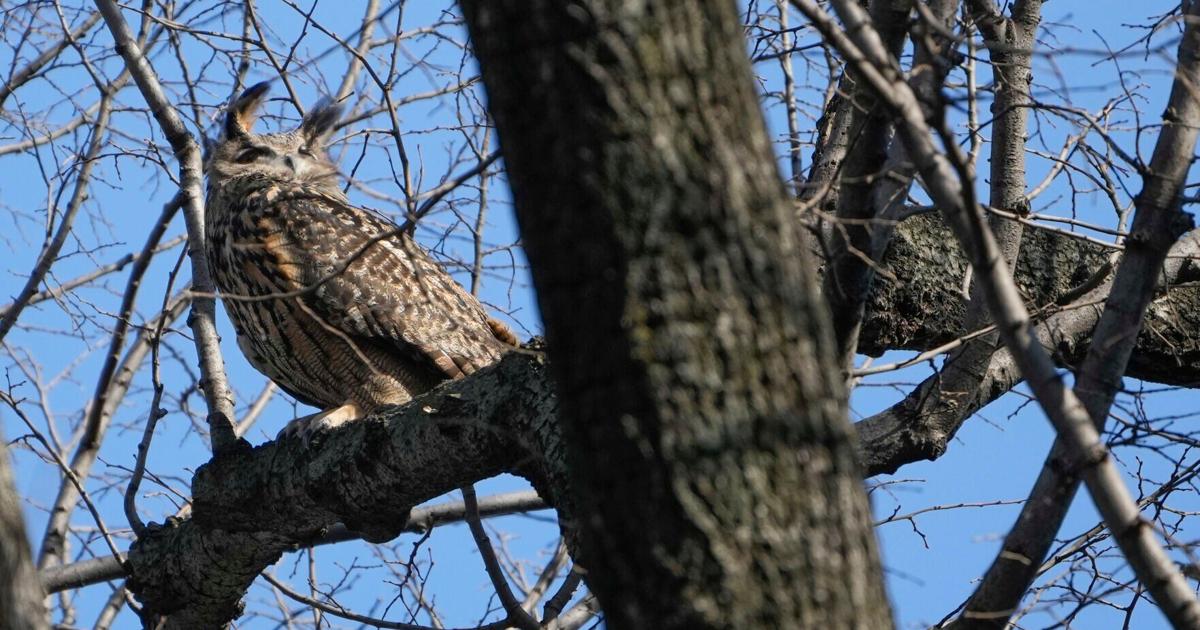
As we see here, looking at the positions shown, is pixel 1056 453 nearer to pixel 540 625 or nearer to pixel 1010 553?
pixel 1010 553

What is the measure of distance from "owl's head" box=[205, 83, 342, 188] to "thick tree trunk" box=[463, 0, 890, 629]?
13.1 feet

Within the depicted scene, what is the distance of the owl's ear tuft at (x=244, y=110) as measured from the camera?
18.9 ft

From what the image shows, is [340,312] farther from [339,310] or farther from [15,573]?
[15,573]

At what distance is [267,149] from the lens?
5641 millimetres

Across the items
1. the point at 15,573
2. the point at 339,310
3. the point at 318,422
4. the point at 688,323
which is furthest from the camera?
the point at 339,310

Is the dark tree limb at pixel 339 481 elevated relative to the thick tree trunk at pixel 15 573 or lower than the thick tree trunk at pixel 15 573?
elevated

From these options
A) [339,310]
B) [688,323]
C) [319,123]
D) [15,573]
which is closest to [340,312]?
[339,310]

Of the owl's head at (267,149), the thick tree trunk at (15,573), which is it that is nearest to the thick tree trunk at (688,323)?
the thick tree trunk at (15,573)

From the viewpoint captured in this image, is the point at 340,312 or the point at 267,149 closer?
the point at 340,312

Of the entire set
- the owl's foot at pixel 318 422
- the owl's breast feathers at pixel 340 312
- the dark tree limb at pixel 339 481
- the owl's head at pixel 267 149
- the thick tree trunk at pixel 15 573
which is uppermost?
the owl's head at pixel 267 149

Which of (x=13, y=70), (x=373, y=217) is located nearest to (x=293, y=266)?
(x=373, y=217)

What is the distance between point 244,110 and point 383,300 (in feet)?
6.00

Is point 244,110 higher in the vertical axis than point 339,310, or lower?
higher

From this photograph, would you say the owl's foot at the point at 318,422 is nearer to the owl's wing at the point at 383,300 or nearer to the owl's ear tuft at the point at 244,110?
the owl's wing at the point at 383,300
